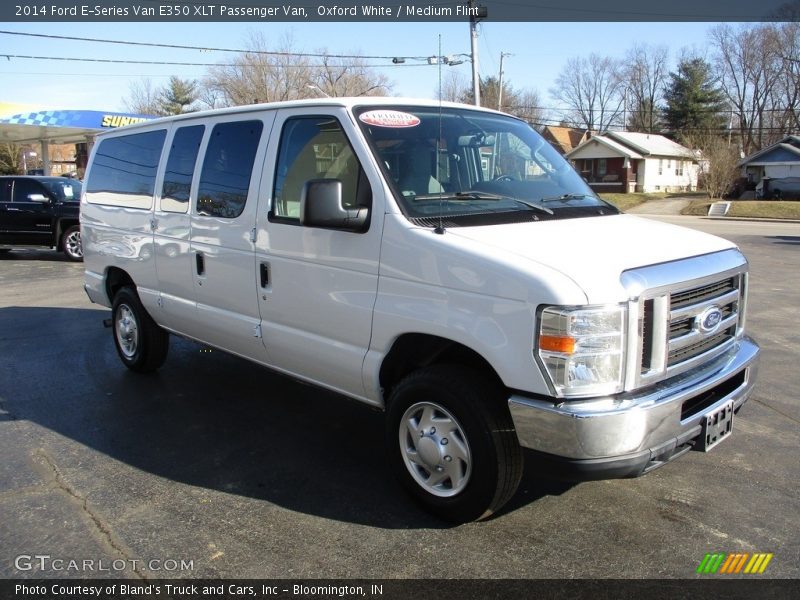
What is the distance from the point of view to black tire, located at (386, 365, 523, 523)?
3.09 metres

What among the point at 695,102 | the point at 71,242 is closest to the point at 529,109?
the point at 695,102

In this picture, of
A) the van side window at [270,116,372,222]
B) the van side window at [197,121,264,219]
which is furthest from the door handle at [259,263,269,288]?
the van side window at [197,121,264,219]

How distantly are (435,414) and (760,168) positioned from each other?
5862 centimetres

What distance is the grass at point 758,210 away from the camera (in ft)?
113

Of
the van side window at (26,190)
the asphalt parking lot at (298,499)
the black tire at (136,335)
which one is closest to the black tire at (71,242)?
the van side window at (26,190)

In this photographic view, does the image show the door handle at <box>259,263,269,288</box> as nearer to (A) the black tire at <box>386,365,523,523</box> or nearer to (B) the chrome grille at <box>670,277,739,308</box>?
(A) the black tire at <box>386,365,523,523</box>

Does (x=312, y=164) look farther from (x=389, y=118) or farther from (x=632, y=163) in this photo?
(x=632, y=163)

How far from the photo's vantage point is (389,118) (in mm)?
3838

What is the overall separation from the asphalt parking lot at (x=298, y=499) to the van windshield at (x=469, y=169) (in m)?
1.45

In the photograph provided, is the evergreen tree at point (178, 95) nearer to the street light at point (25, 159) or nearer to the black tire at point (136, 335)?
the street light at point (25, 159)

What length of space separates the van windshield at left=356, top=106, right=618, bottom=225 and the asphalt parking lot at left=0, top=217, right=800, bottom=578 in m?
1.45

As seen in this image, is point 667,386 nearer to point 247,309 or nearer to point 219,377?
point 247,309

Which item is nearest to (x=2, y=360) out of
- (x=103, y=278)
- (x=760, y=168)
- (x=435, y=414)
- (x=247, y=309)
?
(x=103, y=278)

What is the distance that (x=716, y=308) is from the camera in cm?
336
